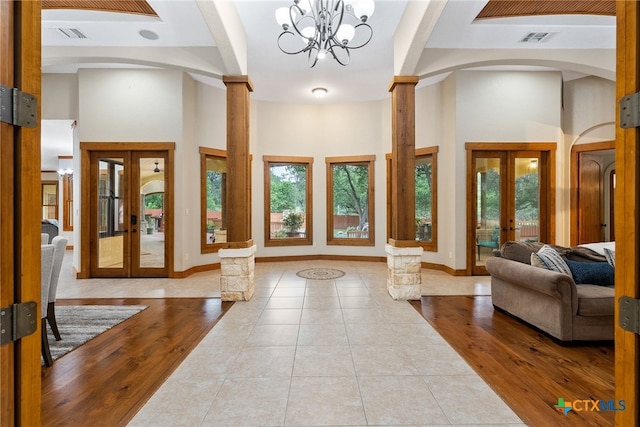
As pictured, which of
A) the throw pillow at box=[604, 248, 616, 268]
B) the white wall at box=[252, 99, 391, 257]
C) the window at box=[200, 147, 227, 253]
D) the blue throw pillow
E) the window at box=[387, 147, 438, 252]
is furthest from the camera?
the white wall at box=[252, 99, 391, 257]

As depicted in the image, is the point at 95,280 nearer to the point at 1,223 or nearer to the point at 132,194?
the point at 132,194

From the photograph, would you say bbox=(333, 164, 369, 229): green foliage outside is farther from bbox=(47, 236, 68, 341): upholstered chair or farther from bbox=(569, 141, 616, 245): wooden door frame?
bbox=(47, 236, 68, 341): upholstered chair

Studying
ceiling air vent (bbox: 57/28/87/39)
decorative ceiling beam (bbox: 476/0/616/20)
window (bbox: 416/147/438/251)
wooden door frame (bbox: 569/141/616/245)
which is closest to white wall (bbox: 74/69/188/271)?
ceiling air vent (bbox: 57/28/87/39)

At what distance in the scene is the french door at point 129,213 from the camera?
225 inches

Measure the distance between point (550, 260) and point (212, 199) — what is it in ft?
18.3

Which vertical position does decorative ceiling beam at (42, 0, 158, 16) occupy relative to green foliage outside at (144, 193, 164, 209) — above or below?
above

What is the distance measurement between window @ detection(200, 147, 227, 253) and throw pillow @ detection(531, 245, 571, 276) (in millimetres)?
5306

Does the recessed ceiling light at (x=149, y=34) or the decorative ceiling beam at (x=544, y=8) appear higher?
the decorative ceiling beam at (x=544, y=8)

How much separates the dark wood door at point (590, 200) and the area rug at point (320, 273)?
182 inches

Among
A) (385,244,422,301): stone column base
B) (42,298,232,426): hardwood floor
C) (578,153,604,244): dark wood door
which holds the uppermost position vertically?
(578,153,604,244): dark wood door

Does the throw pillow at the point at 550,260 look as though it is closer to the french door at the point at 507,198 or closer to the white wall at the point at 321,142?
the french door at the point at 507,198

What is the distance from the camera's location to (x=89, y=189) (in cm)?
566

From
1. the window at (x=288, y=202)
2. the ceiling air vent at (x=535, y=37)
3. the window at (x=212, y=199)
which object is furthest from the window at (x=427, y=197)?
the window at (x=212, y=199)

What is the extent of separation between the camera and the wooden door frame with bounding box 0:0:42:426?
975 millimetres
